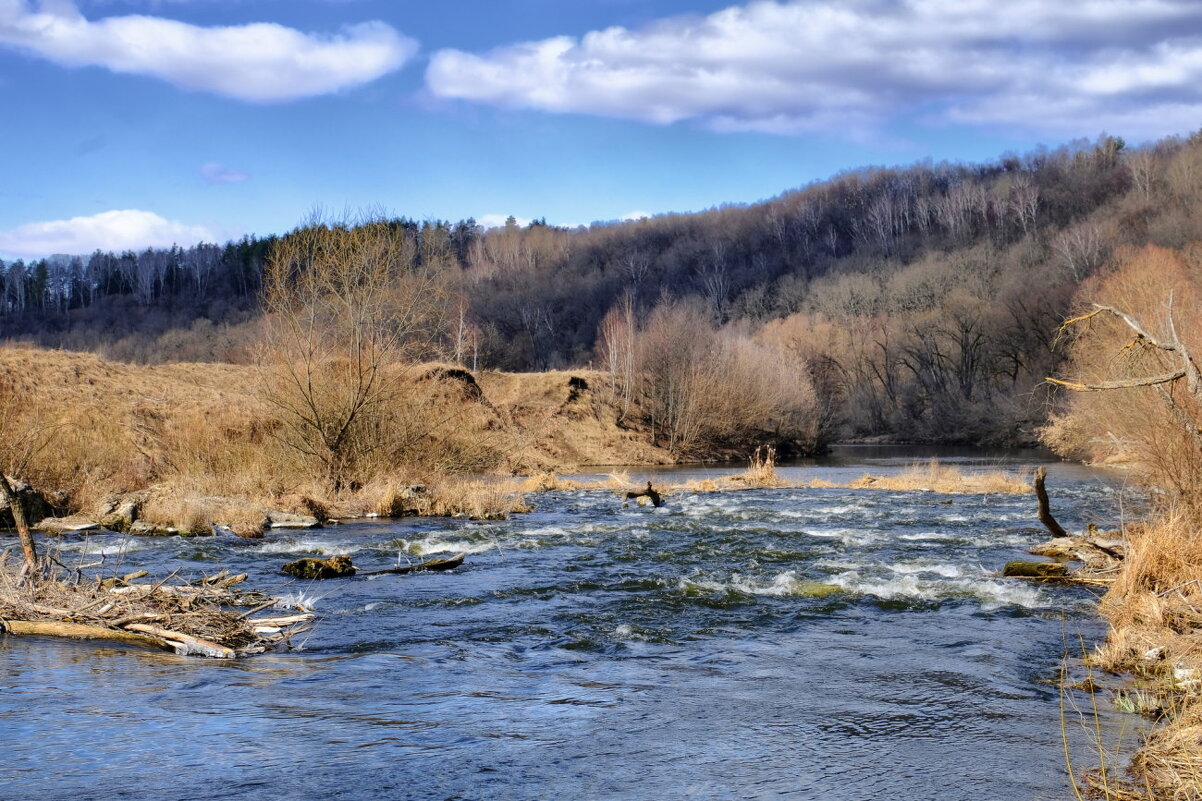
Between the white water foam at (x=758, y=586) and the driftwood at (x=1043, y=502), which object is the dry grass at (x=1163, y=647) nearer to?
the driftwood at (x=1043, y=502)

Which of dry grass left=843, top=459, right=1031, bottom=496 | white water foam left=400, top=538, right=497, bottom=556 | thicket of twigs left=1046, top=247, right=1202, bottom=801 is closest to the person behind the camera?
thicket of twigs left=1046, top=247, right=1202, bottom=801

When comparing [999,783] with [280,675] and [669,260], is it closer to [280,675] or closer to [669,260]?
[280,675]

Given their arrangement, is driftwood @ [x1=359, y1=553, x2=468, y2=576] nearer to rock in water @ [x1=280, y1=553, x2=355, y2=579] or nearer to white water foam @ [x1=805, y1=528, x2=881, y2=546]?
rock in water @ [x1=280, y1=553, x2=355, y2=579]

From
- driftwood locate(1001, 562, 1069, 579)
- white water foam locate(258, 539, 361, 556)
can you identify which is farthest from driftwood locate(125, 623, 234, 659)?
driftwood locate(1001, 562, 1069, 579)

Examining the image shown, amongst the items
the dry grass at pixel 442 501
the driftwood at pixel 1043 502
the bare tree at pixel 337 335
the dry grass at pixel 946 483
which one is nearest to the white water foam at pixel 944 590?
the driftwood at pixel 1043 502

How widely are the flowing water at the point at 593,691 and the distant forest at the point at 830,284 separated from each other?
Answer: 46.3 meters

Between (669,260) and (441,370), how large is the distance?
10808 centimetres

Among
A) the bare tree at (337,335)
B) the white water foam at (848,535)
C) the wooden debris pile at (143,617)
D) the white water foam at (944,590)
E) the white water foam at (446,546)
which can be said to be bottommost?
the white water foam at (848,535)

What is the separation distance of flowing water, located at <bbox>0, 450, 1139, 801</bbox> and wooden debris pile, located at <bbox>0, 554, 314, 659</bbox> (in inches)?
11.0

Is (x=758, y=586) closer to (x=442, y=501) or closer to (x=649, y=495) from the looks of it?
(x=442, y=501)

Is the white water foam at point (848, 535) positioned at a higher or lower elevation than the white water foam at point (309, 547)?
lower

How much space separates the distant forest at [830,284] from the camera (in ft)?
274

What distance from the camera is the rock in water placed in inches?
654

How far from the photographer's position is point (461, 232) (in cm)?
19038
